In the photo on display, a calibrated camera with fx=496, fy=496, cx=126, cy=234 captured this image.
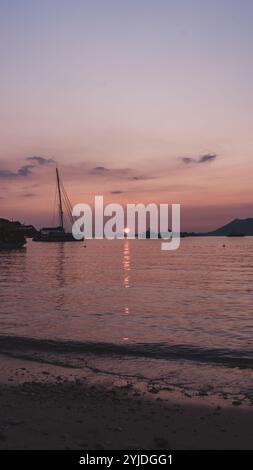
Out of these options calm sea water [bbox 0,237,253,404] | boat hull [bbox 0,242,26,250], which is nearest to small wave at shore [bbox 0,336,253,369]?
calm sea water [bbox 0,237,253,404]

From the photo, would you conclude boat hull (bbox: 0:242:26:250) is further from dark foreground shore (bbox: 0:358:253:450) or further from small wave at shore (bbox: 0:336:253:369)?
dark foreground shore (bbox: 0:358:253:450)

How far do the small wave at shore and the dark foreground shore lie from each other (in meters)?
4.69

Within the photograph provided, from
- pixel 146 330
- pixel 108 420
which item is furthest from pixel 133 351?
pixel 108 420

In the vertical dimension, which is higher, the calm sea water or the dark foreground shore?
the dark foreground shore

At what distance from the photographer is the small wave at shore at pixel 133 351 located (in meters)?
17.5

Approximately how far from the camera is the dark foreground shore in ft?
29.6

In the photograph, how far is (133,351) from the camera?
61.4 ft

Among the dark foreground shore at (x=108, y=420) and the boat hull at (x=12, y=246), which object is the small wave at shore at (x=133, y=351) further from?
the boat hull at (x=12, y=246)

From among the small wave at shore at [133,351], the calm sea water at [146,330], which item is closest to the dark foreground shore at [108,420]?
the calm sea water at [146,330]

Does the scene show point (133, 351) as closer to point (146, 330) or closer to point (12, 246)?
point (146, 330)

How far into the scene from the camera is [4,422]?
988 centimetres

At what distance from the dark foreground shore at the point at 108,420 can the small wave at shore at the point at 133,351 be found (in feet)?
15.4

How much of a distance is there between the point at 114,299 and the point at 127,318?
33.0 ft
